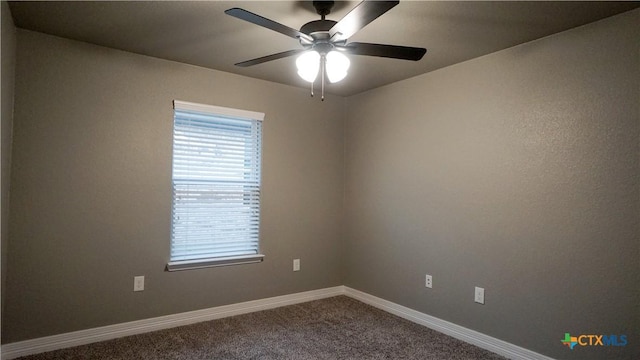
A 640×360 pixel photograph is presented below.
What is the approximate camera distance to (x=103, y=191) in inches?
115

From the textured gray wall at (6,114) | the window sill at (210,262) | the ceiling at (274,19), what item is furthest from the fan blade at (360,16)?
the window sill at (210,262)

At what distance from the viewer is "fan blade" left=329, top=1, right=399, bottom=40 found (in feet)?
5.09

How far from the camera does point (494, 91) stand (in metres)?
2.87

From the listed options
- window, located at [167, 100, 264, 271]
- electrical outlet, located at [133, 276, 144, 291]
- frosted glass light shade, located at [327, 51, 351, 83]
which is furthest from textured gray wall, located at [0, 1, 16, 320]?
frosted glass light shade, located at [327, 51, 351, 83]

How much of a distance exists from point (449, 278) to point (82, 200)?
3.08 metres

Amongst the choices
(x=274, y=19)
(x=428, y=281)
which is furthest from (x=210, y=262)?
(x=274, y=19)

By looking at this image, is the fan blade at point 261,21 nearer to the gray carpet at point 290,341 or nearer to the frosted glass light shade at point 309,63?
the frosted glass light shade at point 309,63

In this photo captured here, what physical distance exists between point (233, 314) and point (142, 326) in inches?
31.3

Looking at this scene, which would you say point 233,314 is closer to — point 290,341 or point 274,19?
point 290,341

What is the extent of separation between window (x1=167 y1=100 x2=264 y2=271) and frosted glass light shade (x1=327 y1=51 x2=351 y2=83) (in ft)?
5.27

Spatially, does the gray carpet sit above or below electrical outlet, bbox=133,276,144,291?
below

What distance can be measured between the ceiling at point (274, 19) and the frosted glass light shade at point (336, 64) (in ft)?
1.07

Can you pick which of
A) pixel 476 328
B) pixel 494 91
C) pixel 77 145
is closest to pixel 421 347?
pixel 476 328

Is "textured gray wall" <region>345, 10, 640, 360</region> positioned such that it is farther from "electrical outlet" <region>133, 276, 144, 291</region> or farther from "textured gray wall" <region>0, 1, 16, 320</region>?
"textured gray wall" <region>0, 1, 16, 320</region>
